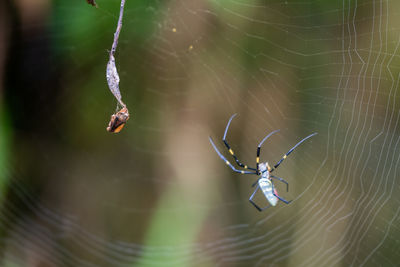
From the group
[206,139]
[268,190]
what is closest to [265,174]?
[268,190]

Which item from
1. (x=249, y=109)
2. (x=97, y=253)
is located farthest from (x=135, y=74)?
(x=97, y=253)

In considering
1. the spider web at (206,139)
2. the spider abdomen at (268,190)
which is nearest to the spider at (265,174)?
the spider abdomen at (268,190)

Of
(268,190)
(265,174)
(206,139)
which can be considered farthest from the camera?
(206,139)

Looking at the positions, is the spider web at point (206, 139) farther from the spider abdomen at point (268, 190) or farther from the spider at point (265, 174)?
the spider abdomen at point (268, 190)

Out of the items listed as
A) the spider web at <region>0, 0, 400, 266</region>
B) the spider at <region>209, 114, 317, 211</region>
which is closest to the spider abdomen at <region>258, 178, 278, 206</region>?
the spider at <region>209, 114, 317, 211</region>

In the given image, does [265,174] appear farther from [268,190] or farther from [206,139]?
[206,139]

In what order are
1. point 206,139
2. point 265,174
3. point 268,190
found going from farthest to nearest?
point 206,139
point 265,174
point 268,190
